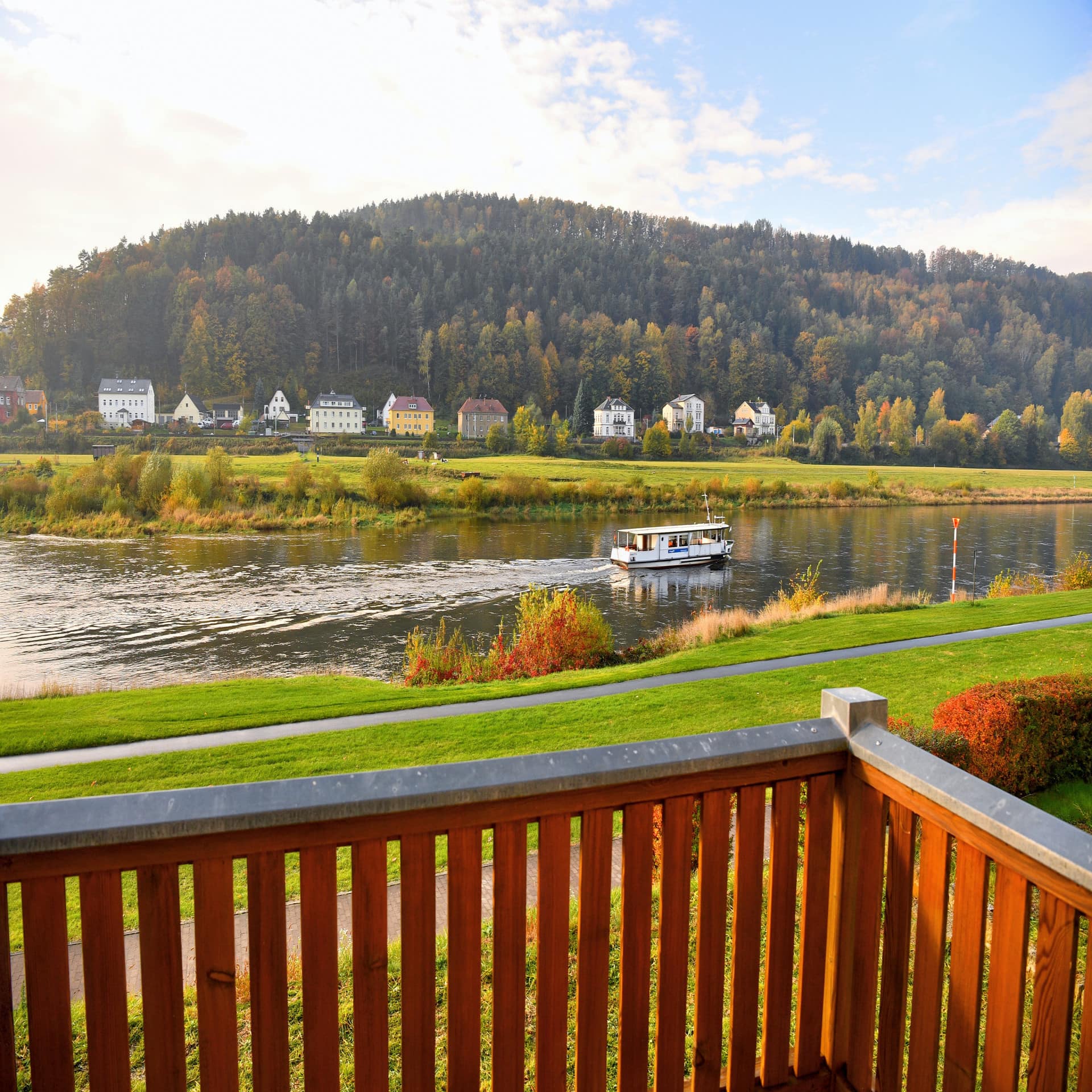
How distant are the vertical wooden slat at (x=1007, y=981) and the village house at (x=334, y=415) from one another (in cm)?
8027

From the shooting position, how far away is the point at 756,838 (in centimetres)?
183

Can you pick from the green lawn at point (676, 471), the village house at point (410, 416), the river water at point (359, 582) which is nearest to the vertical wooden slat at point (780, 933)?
the river water at point (359, 582)

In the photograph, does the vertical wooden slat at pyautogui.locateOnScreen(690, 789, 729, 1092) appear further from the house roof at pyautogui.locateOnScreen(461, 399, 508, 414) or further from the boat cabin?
the house roof at pyautogui.locateOnScreen(461, 399, 508, 414)

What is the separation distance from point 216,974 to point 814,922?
52.1 inches

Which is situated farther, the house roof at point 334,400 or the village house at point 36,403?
the house roof at point 334,400

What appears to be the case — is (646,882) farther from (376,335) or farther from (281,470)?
(376,335)

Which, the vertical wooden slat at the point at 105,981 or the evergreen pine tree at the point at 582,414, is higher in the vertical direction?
the evergreen pine tree at the point at 582,414

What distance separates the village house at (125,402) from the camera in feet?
230

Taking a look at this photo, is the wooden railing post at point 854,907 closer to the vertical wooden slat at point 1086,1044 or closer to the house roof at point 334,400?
the vertical wooden slat at point 1086,1044

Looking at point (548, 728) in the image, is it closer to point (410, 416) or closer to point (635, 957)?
point (635, 957)

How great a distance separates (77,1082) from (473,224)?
14950 cm

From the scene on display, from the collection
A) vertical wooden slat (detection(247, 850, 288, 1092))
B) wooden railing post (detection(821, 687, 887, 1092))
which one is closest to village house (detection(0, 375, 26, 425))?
vertical wooden slat (detection(247, 850, 288, 1092))

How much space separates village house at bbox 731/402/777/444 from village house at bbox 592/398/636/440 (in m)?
11.7

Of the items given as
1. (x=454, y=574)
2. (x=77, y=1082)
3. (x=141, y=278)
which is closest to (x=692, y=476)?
(x=454, y=574)
